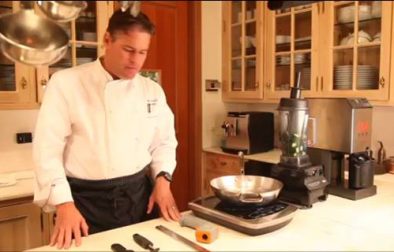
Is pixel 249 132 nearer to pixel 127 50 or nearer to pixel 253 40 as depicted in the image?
pixel 253 40

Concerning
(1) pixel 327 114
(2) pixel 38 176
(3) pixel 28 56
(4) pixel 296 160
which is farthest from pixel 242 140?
(3) pixel 28 56

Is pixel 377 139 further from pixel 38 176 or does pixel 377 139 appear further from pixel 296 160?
pixel 38 176

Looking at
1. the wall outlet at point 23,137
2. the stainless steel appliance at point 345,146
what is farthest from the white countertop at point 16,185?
the stainless steel appliance at point 345,146

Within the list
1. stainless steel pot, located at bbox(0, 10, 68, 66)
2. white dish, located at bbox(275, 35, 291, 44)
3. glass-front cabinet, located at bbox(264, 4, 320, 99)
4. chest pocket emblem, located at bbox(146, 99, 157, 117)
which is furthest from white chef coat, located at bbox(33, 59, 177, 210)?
white dish, located at bbox(275, 35, 291, 44)

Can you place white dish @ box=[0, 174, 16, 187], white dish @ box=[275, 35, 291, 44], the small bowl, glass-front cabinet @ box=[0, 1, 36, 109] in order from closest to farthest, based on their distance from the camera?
white dish @ box=[0, 174, 16, 187] < glass-front cabinet @ box=[0, 1, 36, 109] < white dish @ box=[275, 35, 291, 44] < the small bowl

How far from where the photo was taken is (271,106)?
3375mm

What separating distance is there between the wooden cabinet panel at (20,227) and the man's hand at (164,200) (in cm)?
86

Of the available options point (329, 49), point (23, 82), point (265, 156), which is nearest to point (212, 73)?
point (265, 156)

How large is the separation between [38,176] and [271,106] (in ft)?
7.85

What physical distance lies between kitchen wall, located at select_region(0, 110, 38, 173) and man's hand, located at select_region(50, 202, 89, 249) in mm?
1433

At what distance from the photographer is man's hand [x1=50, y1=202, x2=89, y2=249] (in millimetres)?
1177

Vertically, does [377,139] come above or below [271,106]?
below

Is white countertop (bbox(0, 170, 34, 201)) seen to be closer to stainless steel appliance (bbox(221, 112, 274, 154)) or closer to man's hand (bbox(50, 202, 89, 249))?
man's hand (bbox(50, 202, 89, 249))

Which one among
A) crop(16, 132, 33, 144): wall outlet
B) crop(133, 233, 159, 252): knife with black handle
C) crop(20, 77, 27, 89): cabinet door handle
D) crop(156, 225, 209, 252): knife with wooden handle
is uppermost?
Result: crop(20, 77, 27, 89): cabinet door handle
